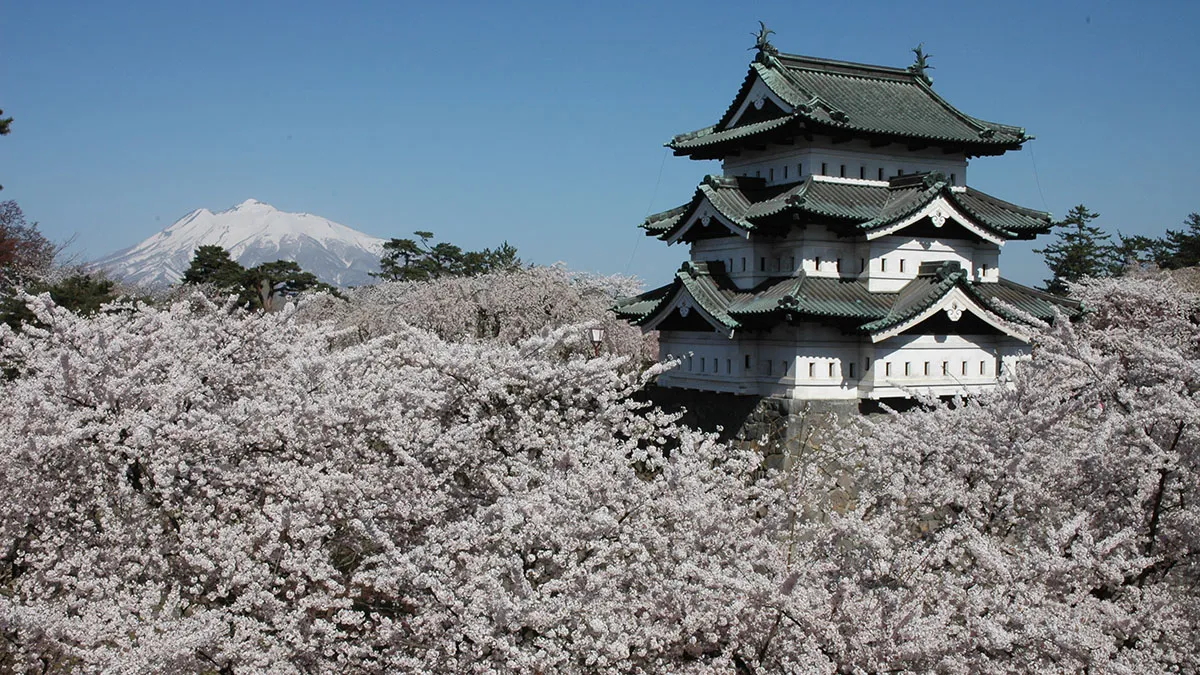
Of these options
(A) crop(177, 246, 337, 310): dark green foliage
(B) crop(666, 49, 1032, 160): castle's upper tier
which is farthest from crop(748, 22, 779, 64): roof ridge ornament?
(A) crop(177, 246, 337, 310): dark green foliage

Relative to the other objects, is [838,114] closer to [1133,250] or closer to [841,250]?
[841,250]

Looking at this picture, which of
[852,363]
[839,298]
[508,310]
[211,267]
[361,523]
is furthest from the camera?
[211,267]

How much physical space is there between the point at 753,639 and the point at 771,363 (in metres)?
11.6

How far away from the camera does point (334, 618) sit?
961cm

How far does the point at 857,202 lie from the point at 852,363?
3.27 meters

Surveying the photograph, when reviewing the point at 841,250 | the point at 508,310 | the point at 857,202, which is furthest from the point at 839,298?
the point at 508,310

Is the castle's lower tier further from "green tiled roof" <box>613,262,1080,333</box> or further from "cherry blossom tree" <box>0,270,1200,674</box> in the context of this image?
"cherry blossom tree" <box>0,270,1200,674</box>

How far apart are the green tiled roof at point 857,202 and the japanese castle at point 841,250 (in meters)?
0.04

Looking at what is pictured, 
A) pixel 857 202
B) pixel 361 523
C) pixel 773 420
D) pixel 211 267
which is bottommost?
pixel 361 523

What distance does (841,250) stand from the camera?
20562 mm

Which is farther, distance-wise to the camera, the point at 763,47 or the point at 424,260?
the point at 424,260

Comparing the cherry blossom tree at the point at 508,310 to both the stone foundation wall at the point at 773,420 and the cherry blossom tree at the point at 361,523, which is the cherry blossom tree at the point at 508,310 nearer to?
the stone foundation wall at the point at 773,420

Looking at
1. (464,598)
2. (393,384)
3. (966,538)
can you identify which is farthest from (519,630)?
(966,538)

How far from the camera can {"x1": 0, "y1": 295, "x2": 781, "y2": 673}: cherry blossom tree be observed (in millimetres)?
8984
